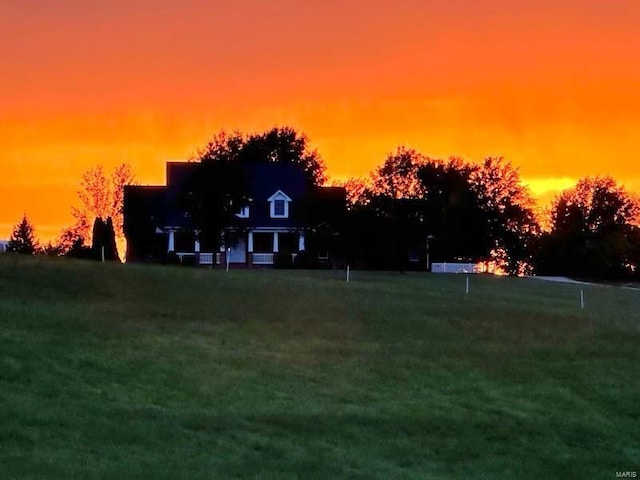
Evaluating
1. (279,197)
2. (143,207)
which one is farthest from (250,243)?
(143,207)

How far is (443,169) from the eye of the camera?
63.9 m

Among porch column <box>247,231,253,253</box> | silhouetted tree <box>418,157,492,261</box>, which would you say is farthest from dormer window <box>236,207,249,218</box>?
silhouetted tree <box>418,157,492,261</box>

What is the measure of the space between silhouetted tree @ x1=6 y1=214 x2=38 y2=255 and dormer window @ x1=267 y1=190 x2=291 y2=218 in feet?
51.2

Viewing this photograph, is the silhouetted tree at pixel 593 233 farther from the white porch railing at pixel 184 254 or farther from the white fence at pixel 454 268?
the white porch railing at pixel 184 254

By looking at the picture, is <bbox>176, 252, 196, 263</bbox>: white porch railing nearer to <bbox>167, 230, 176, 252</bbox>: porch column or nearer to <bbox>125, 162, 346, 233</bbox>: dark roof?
<bbox>167, 230, 176, 252</bbox>: porch column

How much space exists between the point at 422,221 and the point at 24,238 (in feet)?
89.5

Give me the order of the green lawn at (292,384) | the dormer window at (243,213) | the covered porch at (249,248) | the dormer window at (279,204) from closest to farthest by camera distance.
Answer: the green lawn at (292,384)
the dormer window at (243,213)
the covered porch at (249,248)
the dormer window at (279,204)

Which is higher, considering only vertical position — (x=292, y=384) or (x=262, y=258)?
(x=262, y=258)

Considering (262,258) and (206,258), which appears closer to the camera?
(206,258)

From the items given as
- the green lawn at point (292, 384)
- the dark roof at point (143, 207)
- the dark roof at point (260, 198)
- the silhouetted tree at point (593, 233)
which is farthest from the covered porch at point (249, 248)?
the green lawn at point (292, 384)

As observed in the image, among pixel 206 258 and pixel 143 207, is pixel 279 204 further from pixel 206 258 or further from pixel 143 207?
pixel 143 207

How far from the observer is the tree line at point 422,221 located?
50.6 metres

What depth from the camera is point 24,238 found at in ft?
212

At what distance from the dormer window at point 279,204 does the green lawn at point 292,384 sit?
33.9m
